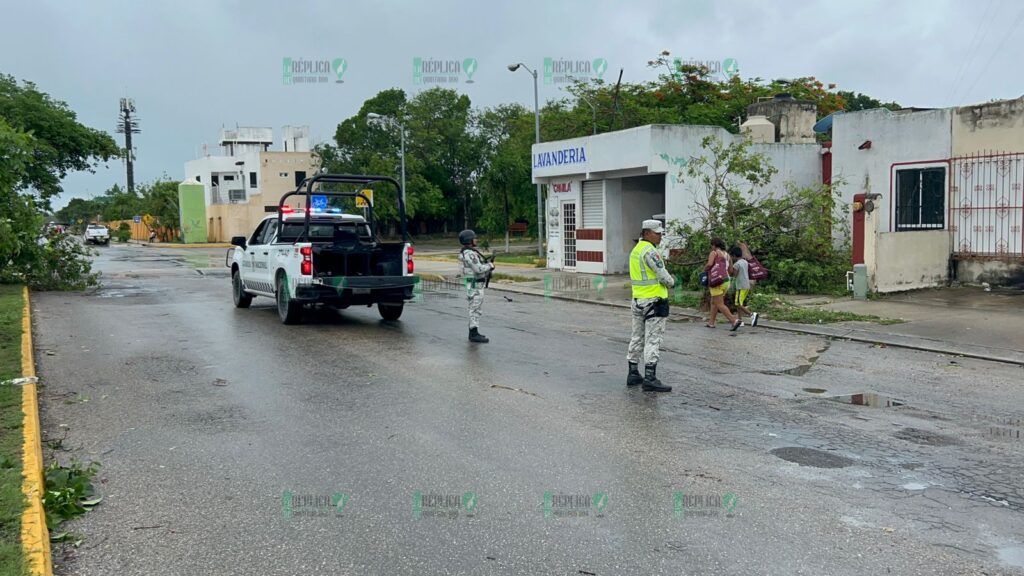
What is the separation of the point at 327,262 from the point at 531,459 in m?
8.08

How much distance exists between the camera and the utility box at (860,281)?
15484mm

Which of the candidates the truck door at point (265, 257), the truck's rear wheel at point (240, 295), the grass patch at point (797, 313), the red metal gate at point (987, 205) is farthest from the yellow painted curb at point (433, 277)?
the red metal gate at point (987, 205)

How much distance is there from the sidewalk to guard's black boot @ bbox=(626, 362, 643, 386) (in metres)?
4.68

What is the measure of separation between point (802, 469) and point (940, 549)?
4.69ft

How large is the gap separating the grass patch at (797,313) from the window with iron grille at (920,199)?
4.25 meters

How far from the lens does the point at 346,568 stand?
4.27 m

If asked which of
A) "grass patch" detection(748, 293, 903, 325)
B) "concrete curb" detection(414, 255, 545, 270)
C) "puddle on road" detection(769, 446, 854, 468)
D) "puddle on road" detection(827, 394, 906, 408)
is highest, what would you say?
"concrete curb" detection(414, 255, 545, 270)

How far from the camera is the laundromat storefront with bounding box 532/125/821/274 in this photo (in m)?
21.2

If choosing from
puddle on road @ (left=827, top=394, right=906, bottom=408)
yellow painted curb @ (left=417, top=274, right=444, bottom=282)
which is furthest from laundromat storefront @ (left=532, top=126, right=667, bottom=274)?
puddle on road @ (left=827, top=394, right=906, bottom=408)

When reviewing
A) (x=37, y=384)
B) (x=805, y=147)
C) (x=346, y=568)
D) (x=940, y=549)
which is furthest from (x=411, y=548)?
(x=805, y=147)

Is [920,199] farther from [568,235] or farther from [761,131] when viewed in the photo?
[568,235]

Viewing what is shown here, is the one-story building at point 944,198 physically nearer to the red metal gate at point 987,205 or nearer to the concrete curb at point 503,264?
the red metal gate at point 987,205

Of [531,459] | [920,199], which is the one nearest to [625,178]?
[920,199]

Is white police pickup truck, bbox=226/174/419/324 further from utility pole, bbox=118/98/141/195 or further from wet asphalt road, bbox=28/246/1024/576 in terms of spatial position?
utility pole, bbox=118/98/141/195
